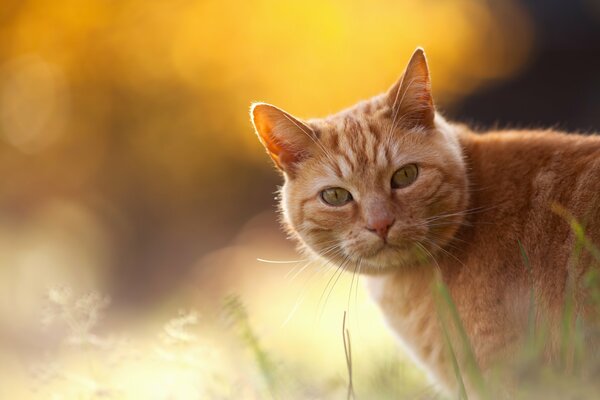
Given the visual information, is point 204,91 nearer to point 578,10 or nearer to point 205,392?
point 578,10

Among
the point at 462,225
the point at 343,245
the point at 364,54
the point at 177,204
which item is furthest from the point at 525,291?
the point at 177,204

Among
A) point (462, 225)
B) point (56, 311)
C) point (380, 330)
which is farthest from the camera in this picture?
point (380, 330)

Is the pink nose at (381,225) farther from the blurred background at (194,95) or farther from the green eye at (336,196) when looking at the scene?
the blurred background at (194,95)

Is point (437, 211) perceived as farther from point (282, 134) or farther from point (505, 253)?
point (282, 134)

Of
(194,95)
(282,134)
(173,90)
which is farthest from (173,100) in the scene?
(282,134)

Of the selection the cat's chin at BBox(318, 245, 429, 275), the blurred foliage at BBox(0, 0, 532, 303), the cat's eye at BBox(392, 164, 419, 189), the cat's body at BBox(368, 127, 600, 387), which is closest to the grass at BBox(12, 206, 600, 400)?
the cat's body at BBox(368, 127, 600, 387)

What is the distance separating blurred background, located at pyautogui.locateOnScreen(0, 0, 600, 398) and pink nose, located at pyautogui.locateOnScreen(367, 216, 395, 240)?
3.44m

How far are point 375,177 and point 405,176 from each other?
0.34ft

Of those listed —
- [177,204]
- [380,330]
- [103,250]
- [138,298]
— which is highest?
[177,204]

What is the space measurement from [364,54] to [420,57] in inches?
178

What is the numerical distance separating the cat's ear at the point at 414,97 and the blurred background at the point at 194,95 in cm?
330

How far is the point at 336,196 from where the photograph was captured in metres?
2.60

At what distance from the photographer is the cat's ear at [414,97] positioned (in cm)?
255

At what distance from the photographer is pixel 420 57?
2.53 m
